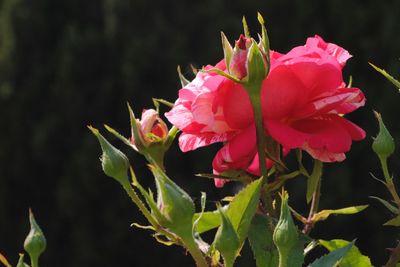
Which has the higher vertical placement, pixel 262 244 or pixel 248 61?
pixel 248 61

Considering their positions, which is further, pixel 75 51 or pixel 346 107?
pixel 75 51

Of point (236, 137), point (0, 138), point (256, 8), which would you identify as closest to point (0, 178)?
point (0, 138)

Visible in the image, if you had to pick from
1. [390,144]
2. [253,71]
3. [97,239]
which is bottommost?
[97,239]

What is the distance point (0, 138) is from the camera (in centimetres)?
347

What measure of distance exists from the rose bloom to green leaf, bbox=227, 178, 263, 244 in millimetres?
75

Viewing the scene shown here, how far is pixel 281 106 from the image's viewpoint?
0.65 metres

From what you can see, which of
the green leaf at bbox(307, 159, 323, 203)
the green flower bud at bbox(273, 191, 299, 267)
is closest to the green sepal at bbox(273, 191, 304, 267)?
the green flower bud at bbox(273, 191, 299, 267)

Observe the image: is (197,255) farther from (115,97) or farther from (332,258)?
(115,97)

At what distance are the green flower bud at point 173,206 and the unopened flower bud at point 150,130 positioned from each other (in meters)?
0.13

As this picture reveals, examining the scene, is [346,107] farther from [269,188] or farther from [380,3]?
[380,3]

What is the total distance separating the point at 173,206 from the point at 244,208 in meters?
0.05

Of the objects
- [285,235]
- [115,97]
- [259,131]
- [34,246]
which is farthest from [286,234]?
[115,97]

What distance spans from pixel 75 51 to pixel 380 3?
3.88 feet

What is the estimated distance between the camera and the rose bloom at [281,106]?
2.10ft
